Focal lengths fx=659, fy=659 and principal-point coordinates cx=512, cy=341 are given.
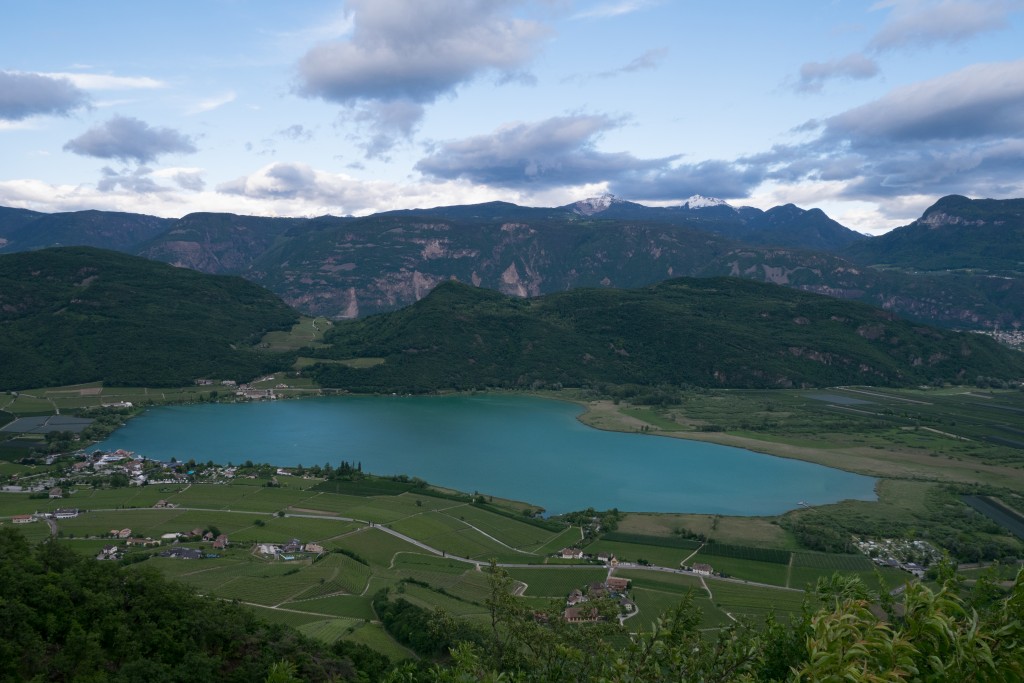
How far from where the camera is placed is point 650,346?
118562 millimetres

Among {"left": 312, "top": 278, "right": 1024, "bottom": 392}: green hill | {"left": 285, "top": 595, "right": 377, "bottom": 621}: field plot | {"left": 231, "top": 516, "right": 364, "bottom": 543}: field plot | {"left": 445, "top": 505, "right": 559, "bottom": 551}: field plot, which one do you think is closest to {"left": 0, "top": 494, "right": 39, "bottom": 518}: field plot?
{"left": 231, "top": 516, "right": 364, "bottom": 543}: field plot

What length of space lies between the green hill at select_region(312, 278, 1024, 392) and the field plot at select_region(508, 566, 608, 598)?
6730cm

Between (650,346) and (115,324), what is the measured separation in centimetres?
8987

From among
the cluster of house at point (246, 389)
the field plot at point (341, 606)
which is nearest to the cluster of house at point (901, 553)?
the field plot at point (341, 606)

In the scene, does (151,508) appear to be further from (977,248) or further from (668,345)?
(977,248)

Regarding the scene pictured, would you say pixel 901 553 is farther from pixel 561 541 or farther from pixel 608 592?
pixel 608 592

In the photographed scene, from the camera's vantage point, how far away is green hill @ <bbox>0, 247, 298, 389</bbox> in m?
95.8

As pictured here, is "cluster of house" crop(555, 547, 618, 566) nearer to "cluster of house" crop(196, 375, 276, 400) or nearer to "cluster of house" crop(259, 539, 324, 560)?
"cluster of house" crop(259, 539, 324, 560)

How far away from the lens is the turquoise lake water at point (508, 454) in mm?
51844

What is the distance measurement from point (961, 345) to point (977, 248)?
109 metres

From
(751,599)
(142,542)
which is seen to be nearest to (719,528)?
(751,599)

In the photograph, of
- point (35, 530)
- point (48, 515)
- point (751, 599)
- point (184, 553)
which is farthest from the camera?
point (48, 515)

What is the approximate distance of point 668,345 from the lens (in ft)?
387

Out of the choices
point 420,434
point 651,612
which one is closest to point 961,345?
point 420,434
